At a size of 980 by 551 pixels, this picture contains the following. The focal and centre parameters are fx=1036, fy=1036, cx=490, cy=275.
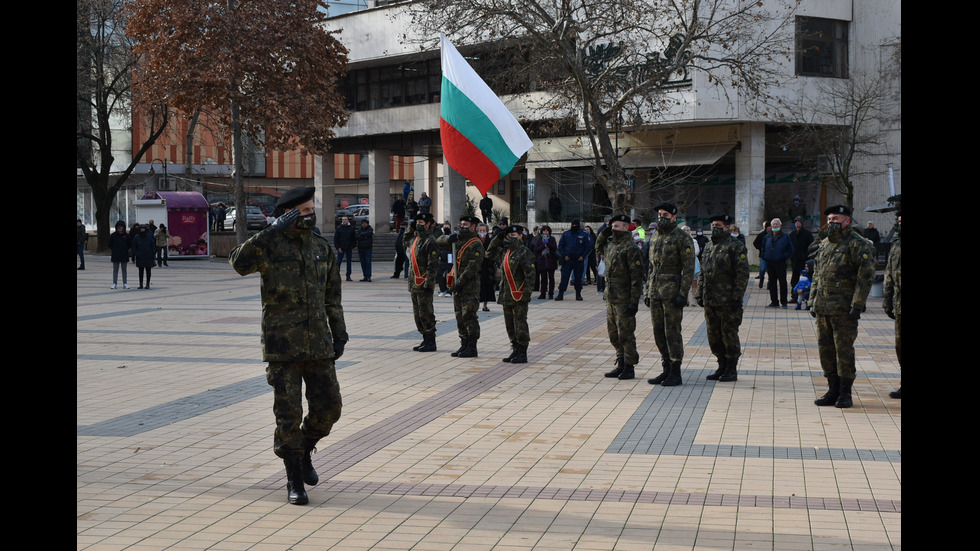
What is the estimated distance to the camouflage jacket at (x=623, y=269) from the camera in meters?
11.2

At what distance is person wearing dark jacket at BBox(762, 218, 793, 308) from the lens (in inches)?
826

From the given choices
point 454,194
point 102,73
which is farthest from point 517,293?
point 102,73

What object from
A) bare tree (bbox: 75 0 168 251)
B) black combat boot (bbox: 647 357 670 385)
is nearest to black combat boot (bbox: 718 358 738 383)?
black combat boot (bbox: 647 357 670 385)

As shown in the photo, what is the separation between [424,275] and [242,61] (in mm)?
22848

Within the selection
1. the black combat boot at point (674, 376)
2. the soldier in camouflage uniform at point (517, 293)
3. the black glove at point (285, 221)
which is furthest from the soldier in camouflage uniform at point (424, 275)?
the black glove at point (285, 221)

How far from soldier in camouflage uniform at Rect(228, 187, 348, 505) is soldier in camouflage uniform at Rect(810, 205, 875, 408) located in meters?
5.07

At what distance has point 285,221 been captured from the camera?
6.19 metres

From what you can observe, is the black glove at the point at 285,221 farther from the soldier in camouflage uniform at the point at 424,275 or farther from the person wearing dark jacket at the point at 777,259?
the person wearing dark jacket at the point at 777,259

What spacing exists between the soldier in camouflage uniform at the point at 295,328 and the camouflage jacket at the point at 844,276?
5.08 metres

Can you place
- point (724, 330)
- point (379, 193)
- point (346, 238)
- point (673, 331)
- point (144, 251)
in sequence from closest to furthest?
point (673, 331), point (724, 330), point (144, 251), point (346, 238), point (379, 193)

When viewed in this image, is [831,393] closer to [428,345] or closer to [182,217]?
[428,345]

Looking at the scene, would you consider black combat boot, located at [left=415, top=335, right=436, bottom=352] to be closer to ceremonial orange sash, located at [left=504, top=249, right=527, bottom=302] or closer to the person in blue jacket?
ceremonial orange sash, located at [left=504, top=249, right=527, bottom=302]

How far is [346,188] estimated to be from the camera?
86812 mm
